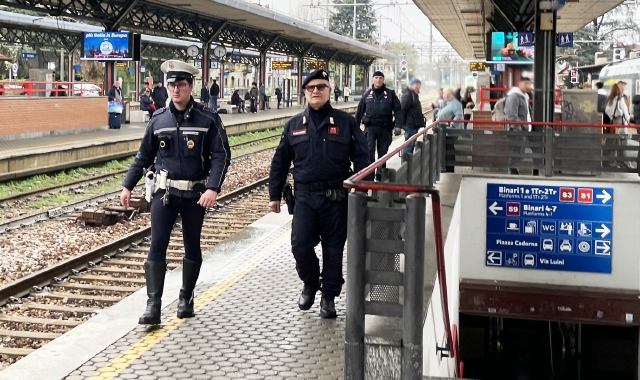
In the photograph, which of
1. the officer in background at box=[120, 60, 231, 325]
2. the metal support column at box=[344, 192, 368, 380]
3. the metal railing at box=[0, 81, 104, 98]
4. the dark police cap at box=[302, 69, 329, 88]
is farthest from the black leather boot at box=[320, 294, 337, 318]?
the metal railing at box=[0, 81, 104, 98]

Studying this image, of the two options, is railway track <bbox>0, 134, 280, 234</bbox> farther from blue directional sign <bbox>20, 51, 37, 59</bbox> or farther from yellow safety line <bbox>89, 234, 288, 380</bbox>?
blue directional sign <bbox>20, 51, 37, 59</bbox>

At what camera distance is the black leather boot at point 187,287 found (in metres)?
6.51

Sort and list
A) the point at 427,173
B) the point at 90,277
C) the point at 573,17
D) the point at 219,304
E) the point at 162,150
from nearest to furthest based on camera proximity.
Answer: the point at 162,150 < the point at 219,304 < the point at 90,277 < the point at 427,173 < the point at 573,17

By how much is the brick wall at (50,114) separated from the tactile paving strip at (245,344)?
17.5 metres

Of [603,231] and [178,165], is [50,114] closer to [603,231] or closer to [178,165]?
[603,231]

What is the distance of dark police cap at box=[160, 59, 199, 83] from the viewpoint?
627cm

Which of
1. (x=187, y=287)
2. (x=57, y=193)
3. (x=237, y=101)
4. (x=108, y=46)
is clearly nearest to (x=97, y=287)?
(x=187, y=287)

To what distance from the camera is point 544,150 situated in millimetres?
12766

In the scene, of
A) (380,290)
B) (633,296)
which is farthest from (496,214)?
(380,290)

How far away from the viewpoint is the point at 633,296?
12992 millimetres

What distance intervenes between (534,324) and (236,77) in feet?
271

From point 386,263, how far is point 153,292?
7.62 ft

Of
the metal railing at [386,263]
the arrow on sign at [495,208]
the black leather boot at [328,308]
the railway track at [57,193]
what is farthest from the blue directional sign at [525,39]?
the metal railing at [386,263]

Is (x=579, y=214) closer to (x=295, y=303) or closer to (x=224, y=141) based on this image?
(x=295, y=303)
